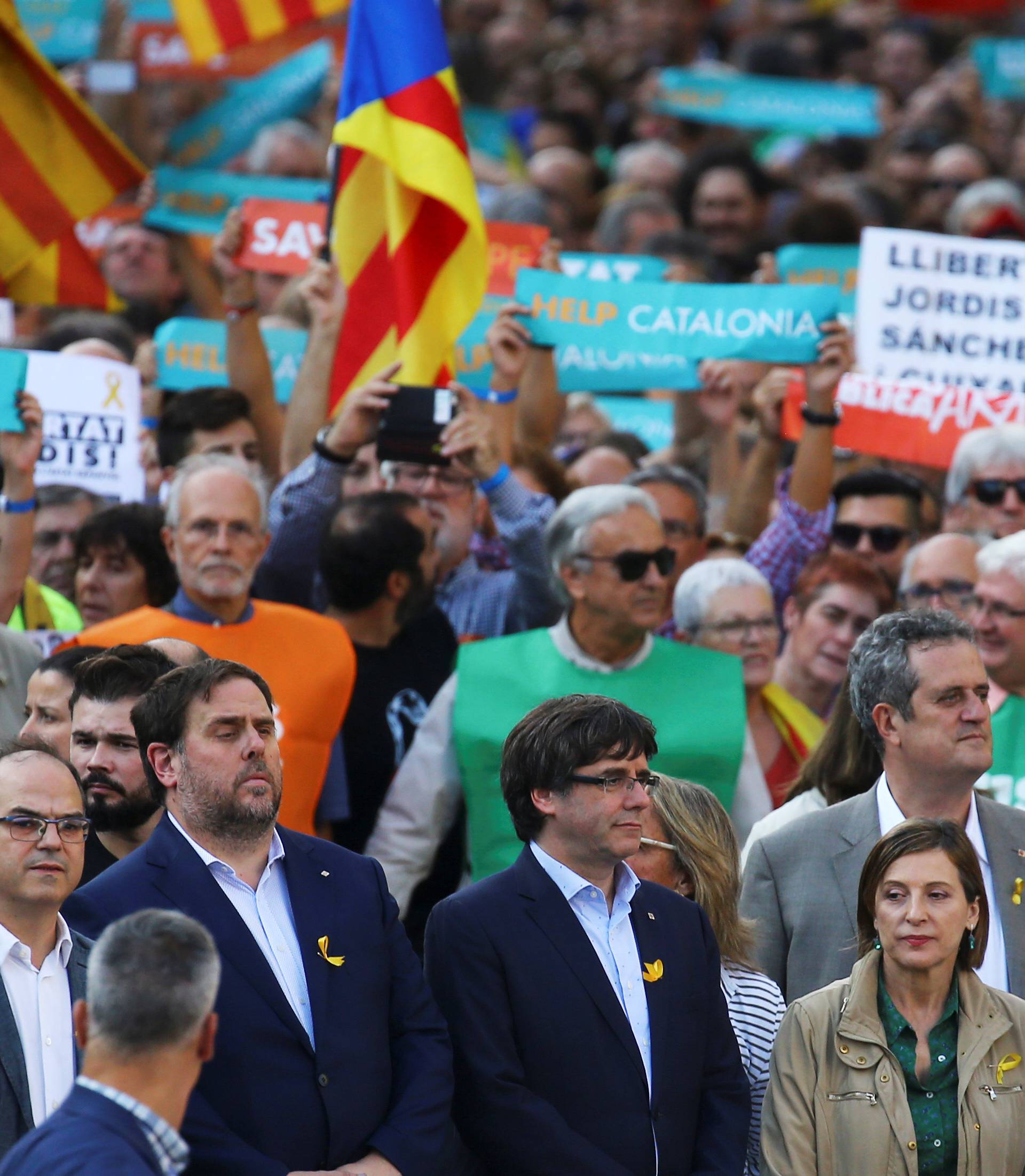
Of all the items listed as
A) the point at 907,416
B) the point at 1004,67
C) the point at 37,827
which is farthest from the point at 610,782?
the point at 1004,67

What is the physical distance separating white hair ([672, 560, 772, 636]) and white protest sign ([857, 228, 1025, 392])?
5.68 ft

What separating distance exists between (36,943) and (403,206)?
4.10 metres

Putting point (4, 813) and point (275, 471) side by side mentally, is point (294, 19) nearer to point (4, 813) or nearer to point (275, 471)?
point (275, 471)

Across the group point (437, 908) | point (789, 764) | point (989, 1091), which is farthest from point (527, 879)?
point (789, 764)

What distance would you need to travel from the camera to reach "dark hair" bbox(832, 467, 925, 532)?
745cm

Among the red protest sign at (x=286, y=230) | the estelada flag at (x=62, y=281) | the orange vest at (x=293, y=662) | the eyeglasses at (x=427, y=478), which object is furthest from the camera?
the red protest sign at (x=286, y=230)

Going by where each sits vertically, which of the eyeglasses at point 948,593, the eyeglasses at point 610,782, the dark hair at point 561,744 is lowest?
the eyeglasses at point 610,782

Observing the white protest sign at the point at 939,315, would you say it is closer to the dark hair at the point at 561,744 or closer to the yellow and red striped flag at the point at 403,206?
the yellow and red striped flag at the point at 403,206

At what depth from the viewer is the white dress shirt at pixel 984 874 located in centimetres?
498

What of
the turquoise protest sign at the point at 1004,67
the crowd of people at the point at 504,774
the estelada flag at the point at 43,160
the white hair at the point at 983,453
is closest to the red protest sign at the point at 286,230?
the crowd of people at the point at 504,774

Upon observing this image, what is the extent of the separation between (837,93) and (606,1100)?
954 centimetres

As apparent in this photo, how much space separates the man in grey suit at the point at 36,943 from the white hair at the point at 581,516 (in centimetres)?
232

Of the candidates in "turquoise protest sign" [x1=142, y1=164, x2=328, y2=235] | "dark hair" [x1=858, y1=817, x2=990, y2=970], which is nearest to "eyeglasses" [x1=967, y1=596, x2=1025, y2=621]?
"dark hair" [x1=858, y1=817, x2=990, y2=970]

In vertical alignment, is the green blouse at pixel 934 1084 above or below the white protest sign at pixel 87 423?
below
